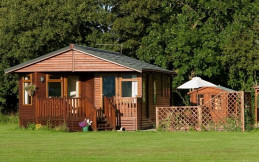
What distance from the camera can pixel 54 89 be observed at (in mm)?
29141

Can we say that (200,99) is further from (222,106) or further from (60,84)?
(60,84)

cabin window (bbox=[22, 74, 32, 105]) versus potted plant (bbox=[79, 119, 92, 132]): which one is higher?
cabin window (bbox=[22, 74, 32, 105])

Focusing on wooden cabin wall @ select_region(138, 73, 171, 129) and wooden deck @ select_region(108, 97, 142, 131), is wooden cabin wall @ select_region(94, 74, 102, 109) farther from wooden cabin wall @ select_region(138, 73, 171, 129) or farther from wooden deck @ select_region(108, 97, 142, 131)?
wooden cabin wall @ select_region(138, 73, 171, 129)

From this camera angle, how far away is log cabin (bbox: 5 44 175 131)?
1073 inches

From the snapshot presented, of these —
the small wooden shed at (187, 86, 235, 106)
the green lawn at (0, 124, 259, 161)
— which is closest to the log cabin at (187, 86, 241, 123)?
the green lawn at (0, 124, 259, 161)

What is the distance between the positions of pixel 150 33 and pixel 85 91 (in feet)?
48.1

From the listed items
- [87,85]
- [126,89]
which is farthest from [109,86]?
[87,85]

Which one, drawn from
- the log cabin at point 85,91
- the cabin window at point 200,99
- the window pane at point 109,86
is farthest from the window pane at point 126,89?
the cabin window at point 200,99

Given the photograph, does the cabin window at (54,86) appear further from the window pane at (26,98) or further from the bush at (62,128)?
the bush at (62,128)

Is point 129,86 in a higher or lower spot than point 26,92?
higher

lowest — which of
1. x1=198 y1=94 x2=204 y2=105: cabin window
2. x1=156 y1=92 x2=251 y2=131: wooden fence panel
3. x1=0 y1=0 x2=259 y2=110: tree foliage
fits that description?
x1=156 y1=92 x2=251 y2=131: wooden fence panel

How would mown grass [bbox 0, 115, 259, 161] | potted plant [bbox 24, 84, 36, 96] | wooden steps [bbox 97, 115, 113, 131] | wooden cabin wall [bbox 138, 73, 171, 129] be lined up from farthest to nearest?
1. wooden cabin wall [bbox 138, 73, 171, 129]
2. potted plant [bbox 24, 84, 36, 96]
3. wooden steps [bbox 97, 115, 113, 131]
4. mown grass [bbox 0, 115, 259, 161]

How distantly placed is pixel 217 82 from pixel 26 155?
99.2 feet

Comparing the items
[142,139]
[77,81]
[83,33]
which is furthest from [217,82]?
[142,139]
